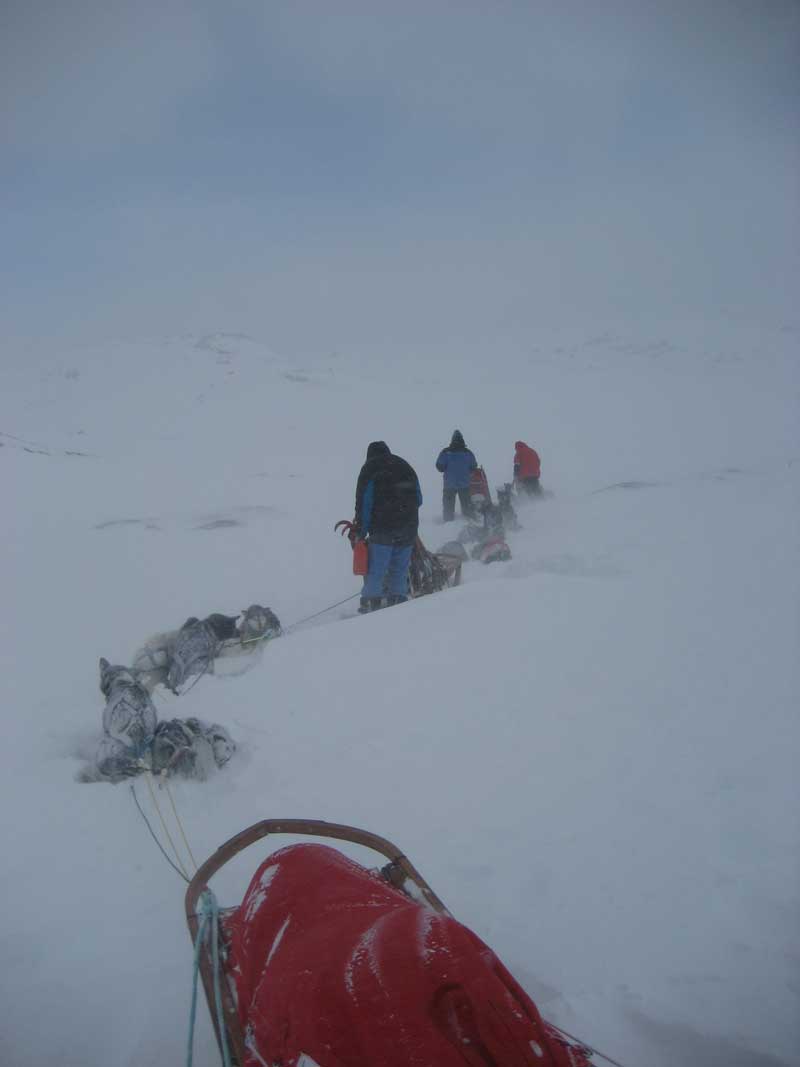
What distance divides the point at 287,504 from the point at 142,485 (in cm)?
411

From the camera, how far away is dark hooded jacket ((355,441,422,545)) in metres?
5.08

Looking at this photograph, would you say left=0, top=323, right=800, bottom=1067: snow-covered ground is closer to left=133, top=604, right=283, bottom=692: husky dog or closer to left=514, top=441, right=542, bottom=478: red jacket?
left=133, top=604, right=283, bottom=692: husky dog

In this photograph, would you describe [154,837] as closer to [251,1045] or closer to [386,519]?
[251,1045]

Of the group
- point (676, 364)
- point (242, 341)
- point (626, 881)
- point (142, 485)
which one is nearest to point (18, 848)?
point (626, 881)

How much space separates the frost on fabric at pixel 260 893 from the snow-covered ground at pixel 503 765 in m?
0.47

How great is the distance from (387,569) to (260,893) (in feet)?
13.0

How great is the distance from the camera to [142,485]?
12633 millimetres

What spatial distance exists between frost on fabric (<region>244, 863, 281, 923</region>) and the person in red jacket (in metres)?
8.71

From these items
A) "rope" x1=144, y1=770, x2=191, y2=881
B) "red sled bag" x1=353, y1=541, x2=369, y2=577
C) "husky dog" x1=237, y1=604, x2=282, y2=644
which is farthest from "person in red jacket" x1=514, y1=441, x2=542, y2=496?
"rope" x1=144, y1=770, x2=191, y2=881

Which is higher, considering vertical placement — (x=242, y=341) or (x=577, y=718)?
(x=242, y=341)

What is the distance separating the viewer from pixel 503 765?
261 cm

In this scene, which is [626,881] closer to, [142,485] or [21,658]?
[21,658]

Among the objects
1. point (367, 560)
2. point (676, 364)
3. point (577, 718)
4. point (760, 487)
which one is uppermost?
point (676, 364)

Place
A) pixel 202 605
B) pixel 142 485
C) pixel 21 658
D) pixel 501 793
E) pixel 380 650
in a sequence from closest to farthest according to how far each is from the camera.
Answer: pixel 501 793, pixel 380 650, pixel 21 658, pixel 202 605, pixel 142 485
